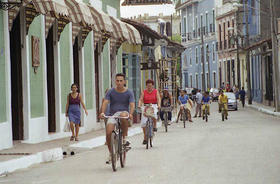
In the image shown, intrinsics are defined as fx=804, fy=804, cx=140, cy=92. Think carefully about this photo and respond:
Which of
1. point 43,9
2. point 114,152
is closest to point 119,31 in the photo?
point 43,9

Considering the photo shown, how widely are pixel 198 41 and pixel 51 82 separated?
2629 inches

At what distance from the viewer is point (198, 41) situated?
8981cm

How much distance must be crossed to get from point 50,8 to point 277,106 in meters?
25.6

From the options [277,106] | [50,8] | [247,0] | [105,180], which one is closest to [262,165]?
[105,180]

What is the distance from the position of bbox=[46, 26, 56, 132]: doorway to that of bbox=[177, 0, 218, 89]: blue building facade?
2393 inches

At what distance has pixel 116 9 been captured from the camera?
112 ft

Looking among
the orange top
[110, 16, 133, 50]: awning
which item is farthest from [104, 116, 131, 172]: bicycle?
[110, 16, 133, 50]: awning

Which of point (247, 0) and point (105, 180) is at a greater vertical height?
point (247, 0)

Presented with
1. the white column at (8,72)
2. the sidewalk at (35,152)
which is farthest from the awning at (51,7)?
the sidewalk at (35,152)

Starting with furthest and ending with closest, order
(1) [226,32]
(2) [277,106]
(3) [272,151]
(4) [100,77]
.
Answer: (1) [226,32], (2) [277,106], (4) [100,77], (3) [272,151]

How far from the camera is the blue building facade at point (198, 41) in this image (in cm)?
8531

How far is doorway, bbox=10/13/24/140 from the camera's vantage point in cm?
2053

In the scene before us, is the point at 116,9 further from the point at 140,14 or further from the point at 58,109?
the point at 140,14

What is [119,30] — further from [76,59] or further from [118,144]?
[118,144]
